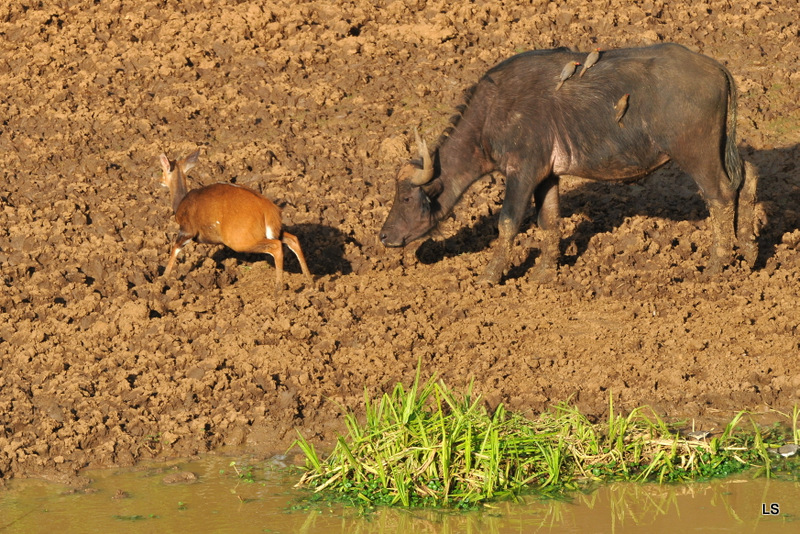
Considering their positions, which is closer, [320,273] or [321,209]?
[320,273]

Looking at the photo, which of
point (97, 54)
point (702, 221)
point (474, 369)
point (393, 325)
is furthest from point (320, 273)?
point (97, 54)

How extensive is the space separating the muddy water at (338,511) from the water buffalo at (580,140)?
3.50 meters

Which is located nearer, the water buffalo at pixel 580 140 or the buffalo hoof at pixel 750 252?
the water buffalo at pixel 580 140

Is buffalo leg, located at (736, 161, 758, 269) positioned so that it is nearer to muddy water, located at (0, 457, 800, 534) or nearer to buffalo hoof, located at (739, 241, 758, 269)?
buffalo hoof, located at (739, 241, 758, 269)

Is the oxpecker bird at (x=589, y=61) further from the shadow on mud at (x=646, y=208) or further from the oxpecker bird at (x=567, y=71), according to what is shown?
the shadow on mud at (x=646, y=208)

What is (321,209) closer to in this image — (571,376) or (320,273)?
(320,273)

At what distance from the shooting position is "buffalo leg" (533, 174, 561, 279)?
373 inches

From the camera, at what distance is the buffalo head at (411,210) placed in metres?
9.47

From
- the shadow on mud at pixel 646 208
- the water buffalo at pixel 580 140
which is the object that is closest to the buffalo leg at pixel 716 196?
the water buffalo at pixel 580 140

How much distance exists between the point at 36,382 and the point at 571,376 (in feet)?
11.8

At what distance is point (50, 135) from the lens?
11688 mm

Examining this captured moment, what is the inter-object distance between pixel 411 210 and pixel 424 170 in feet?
1.21

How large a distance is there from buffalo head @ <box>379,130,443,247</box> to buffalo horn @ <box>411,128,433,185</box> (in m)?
0.02

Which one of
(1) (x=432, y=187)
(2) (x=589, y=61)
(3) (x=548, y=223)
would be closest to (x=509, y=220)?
(3) (x=548, y=223)
